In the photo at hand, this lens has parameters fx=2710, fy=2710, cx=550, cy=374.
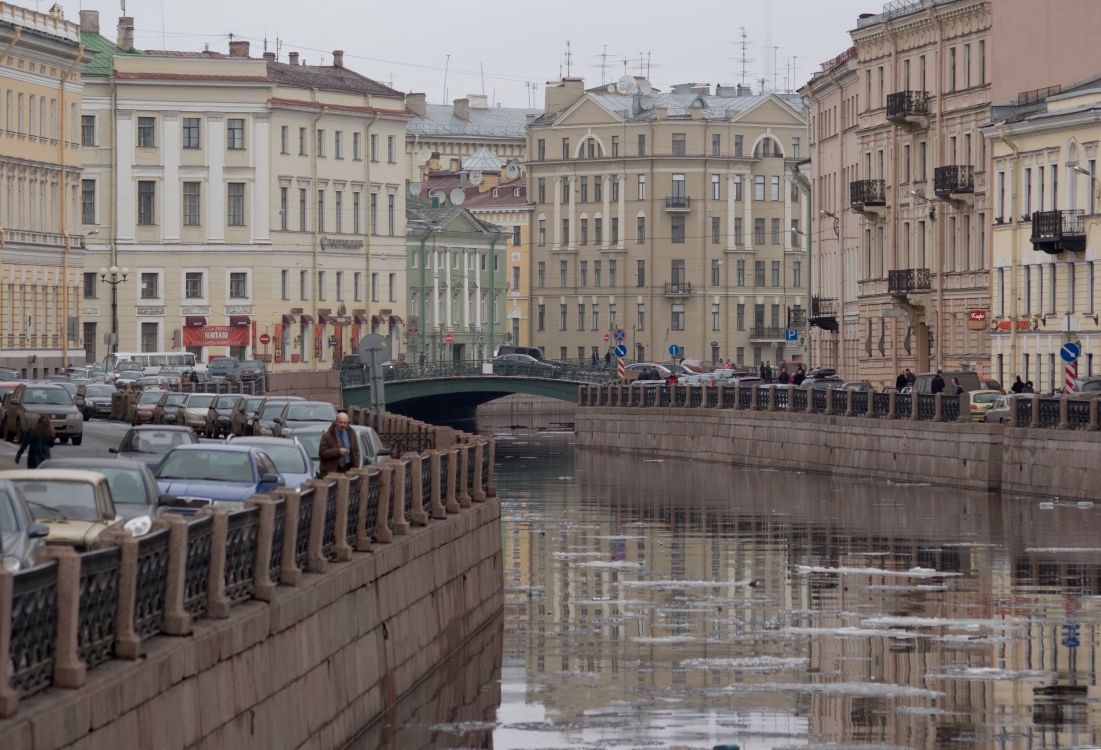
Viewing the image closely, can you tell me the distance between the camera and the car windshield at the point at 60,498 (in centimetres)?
2400

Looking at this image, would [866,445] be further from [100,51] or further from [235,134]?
[100,51]

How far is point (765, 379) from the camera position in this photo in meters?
96.6

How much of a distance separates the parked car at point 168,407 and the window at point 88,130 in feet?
170

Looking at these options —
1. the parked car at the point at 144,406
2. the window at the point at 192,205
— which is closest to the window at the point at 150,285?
the window at the point at 192,205

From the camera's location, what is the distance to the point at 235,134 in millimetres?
123062

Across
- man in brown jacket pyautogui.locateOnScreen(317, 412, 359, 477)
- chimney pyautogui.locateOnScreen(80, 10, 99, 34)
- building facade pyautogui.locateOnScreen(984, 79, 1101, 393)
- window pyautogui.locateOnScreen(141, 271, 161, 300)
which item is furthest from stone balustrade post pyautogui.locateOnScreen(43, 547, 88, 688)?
chimney pyautogui.locateOnScreen(80, 10, 99, 34)

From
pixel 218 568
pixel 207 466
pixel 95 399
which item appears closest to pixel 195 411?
pixel 95 399

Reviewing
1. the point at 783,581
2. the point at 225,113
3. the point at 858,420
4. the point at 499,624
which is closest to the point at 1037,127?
the point at 858,420

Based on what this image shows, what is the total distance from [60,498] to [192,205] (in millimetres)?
100480

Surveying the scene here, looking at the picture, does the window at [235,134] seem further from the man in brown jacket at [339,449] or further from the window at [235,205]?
the man in brown jacket at [339,449]

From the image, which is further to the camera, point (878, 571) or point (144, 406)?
point (144, 406)

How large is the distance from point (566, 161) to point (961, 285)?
76001 millimetres

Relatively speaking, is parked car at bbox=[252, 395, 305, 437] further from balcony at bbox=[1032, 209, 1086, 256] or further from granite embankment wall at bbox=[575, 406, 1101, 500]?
balcony at bbox=[1032, 209, 1086, 256]

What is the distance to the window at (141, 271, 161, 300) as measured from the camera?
4801 inches
